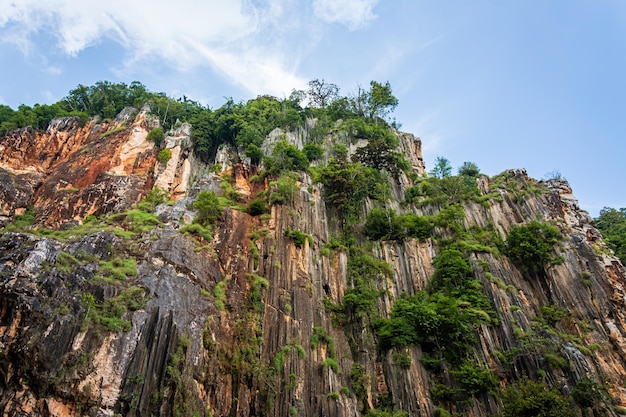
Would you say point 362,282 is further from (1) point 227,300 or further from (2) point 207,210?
(2) point 207,210

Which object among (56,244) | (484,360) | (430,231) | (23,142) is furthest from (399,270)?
(23,142)

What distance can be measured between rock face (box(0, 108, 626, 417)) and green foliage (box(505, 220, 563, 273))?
89cm

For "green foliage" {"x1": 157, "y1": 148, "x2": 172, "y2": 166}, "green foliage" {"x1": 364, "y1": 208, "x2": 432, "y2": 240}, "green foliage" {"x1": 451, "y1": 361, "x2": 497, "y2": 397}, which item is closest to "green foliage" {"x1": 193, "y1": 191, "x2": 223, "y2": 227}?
"green foliage" {"x1": 157, "y1": 148, "x2": 172, "y2": 166}

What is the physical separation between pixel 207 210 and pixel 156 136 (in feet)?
43.4

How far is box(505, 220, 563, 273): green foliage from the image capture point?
30.2m

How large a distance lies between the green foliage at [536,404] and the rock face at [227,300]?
1618mm

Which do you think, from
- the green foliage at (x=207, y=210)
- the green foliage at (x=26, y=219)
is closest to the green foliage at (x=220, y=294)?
the green foliage at (x=207, y=210)

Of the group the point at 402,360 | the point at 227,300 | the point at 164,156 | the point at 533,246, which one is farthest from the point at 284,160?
the point at 533,246

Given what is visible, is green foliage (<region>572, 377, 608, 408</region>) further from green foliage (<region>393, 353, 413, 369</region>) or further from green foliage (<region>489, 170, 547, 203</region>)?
green foliage (<region>489, 170, 547, 203</region>)

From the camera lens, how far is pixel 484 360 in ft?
78.3

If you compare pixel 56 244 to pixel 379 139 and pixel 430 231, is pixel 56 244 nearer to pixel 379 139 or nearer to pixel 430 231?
pixel 430 231

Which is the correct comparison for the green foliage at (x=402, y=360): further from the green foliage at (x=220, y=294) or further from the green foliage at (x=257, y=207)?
the green foliage at (x=257, y=207)

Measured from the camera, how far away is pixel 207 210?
26.6 meters

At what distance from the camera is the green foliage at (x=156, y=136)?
3612 centimetres
